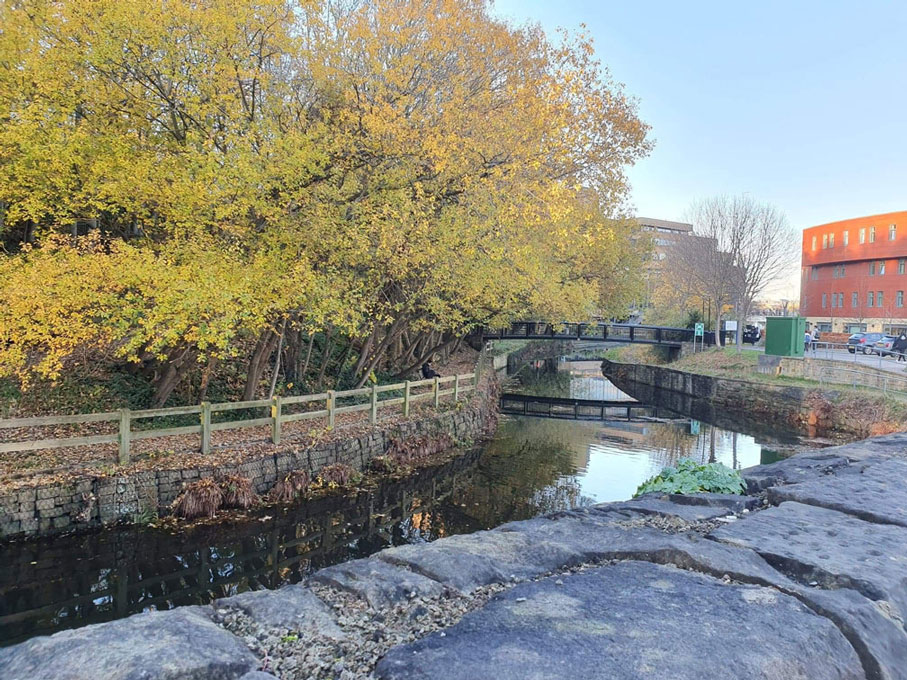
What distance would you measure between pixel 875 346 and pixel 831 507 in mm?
36134

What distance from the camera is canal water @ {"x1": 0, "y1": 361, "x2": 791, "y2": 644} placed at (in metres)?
6.39

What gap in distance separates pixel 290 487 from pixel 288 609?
7.94m

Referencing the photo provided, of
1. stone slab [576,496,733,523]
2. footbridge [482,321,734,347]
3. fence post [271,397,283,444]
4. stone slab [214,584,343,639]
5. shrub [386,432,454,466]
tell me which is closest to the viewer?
stone slab [214,584,343,639]

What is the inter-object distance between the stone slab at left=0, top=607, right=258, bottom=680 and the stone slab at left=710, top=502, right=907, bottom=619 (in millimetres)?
2337

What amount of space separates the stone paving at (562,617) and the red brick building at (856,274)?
5147 centimetres

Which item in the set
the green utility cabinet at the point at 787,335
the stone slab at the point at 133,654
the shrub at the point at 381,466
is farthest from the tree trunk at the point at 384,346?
the green utility cabinet at the point at 787,335

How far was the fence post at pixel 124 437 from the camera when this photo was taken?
850 centimetres

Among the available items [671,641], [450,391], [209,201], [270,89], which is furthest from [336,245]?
[671,641]

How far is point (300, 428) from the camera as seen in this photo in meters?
11.6

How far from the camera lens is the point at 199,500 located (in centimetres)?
858

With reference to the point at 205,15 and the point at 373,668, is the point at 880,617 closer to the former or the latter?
the point at 373,668

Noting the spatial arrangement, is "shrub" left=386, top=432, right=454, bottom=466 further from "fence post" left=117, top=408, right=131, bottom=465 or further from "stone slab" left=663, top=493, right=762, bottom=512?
"stone slab" left=663, top=493, right=762, bottom=512

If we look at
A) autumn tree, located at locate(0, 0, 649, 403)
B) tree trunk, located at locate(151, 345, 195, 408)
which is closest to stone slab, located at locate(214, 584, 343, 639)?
autumn tree, located at locate(0, 0, 649, 403)

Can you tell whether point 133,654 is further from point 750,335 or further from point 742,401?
point 750,335
